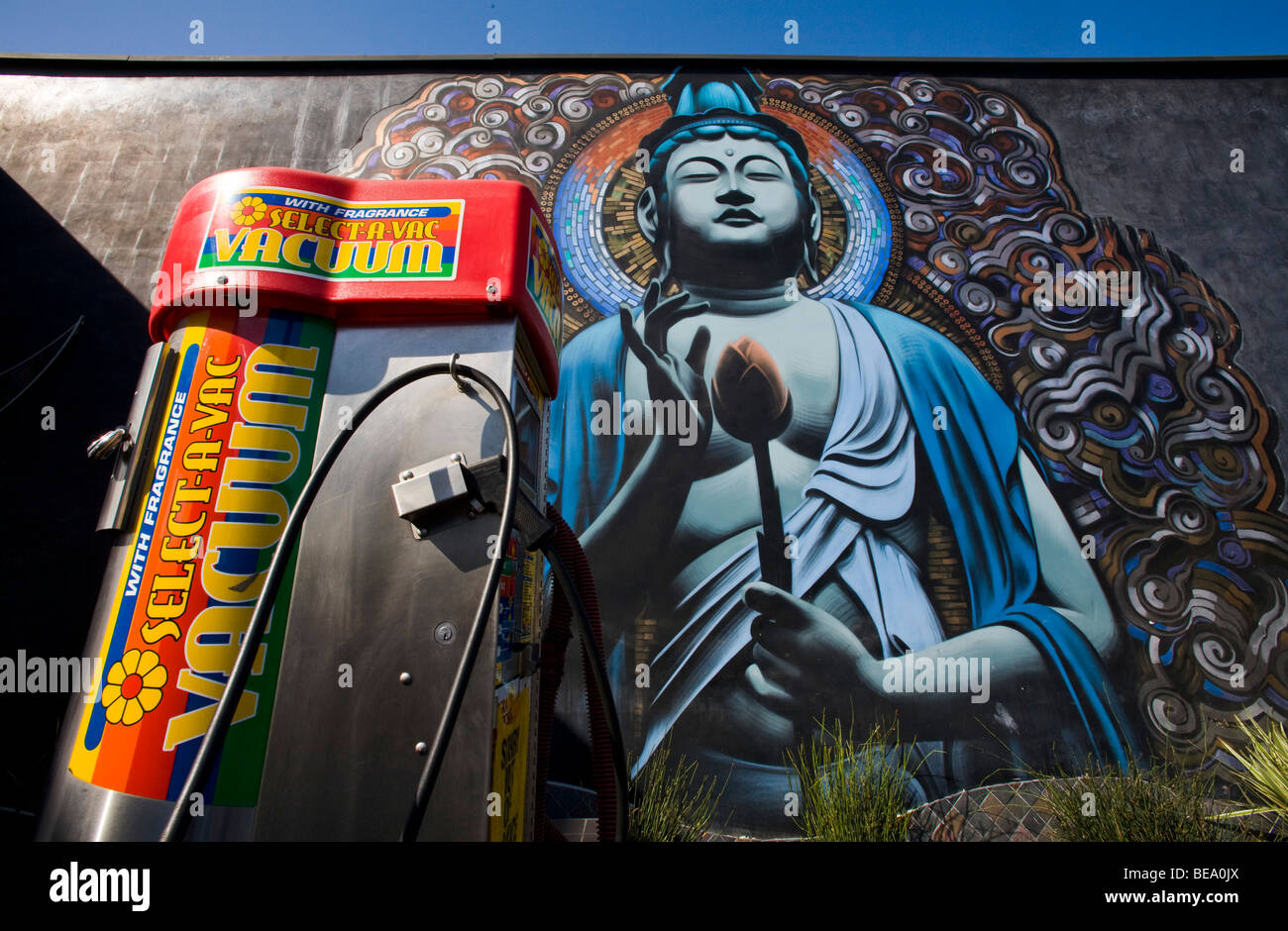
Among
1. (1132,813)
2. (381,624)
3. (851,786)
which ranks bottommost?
(1132,813)

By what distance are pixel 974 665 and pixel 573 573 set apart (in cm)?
341

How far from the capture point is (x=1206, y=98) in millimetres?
5812

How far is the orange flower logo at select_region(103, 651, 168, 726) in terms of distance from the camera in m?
1.40

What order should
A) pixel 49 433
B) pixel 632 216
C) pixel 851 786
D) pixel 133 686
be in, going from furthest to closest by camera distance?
pixel 632 216
pixel 49 433
pixel 851 786
pixel 133 686

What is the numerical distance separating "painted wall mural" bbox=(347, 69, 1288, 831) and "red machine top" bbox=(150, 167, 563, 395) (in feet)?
8.94

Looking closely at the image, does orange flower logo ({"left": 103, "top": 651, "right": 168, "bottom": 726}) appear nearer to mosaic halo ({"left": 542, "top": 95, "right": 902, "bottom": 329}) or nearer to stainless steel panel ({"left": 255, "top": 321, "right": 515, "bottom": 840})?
stainless steel panel ({"left": 255, "top": 321, "right": 515, "bottom": 840})

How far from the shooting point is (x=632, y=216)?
5047mm

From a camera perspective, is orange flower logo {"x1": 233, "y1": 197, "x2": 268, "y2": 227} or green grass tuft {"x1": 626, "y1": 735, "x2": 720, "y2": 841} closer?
orange flower logo {"x1": 233, "y1": 197, "x2": 268, "y2": 227}

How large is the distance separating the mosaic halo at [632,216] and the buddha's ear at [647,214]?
4 centimetres

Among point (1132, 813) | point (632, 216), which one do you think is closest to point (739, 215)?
point (632, 216)

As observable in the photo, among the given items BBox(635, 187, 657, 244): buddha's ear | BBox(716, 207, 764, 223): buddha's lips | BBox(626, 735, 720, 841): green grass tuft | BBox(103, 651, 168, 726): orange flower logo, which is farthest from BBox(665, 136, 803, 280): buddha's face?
BBox(103, 651, 168, 726): orange flower logo

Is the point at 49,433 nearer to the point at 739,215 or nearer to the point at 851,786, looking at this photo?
the point at 739,215

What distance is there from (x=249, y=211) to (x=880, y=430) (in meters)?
3.96
